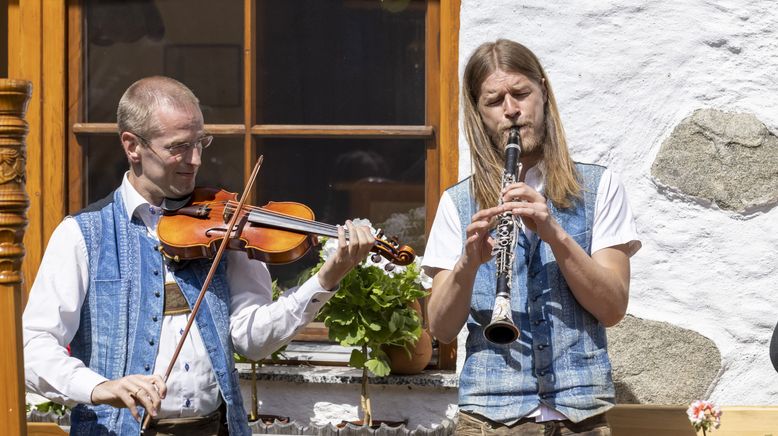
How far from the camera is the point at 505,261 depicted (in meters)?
2.40

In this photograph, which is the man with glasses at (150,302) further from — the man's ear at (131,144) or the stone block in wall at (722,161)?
the stone block in wall at (722,161)

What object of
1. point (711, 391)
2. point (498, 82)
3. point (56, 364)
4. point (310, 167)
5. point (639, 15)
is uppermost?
point (639, 15)

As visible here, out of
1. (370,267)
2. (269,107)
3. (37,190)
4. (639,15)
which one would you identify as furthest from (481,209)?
(37,190)

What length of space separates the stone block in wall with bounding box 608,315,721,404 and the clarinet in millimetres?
968

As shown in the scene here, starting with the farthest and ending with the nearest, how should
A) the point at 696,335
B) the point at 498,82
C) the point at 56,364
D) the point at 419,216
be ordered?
the point at 419,216
the point at 696,335
the point at 498,82
the point at 56,364

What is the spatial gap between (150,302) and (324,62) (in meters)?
1.44

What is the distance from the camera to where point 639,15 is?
3338 millimetres

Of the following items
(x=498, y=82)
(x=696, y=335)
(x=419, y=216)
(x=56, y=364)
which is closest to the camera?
(x=56, y=364)

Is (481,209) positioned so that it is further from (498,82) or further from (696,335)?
(696,335)

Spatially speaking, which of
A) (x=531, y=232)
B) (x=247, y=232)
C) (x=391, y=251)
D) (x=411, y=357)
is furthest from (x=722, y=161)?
(x=247, y=232)

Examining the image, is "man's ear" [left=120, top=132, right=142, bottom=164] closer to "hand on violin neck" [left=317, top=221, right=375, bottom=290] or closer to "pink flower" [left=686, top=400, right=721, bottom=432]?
"hand on violin neck" [left=317, top=221, right=375, bottom=290]

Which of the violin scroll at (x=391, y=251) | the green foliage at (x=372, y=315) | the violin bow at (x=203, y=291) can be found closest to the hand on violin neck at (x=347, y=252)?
the violin scroll at (x=391, y=251)

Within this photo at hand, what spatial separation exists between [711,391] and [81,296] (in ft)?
6.04

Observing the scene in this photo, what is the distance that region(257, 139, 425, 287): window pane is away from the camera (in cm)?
362
